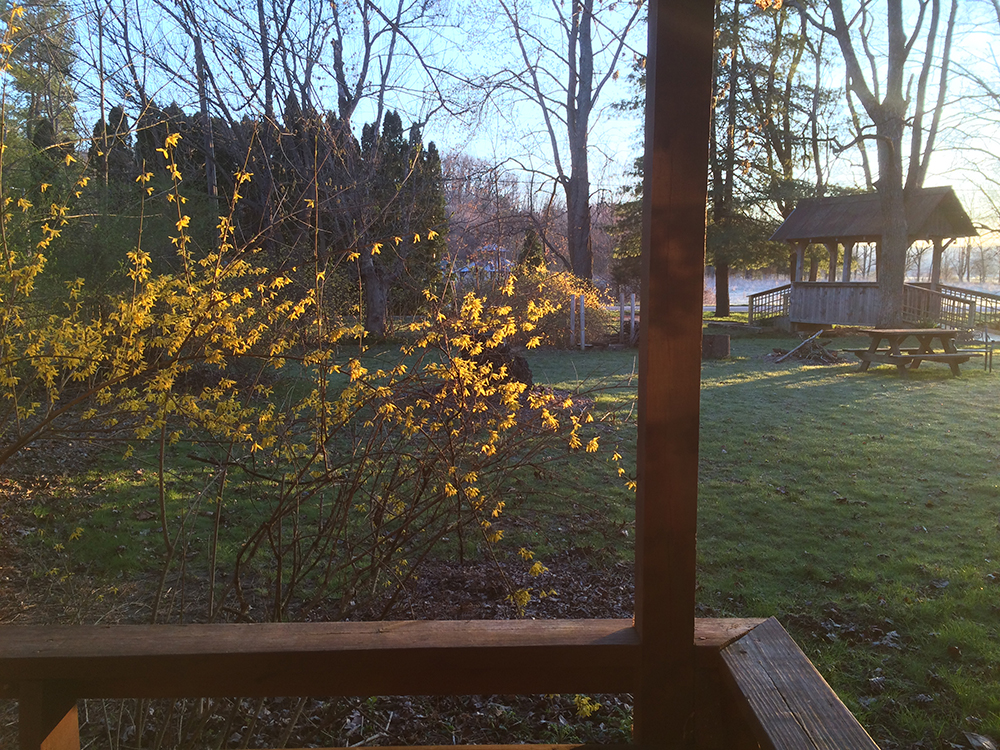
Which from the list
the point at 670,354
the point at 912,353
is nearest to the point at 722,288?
the point at 912,353

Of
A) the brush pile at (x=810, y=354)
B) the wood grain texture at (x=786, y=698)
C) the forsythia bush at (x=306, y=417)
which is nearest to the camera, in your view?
the wood grain texture at (x=786, y=698)

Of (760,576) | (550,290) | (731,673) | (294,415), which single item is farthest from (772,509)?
(550,290)

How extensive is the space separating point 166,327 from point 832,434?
755 centimetres

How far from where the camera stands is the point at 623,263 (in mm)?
30344

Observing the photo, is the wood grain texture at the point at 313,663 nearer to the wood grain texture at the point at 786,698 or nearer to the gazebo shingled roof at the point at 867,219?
the wood grain texture at the point at 786,698

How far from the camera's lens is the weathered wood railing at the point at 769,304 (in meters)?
24.0

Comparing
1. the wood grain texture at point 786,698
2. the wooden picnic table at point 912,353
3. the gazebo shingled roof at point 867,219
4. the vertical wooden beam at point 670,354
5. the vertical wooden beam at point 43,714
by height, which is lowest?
the wooden picnic table at point 912,353

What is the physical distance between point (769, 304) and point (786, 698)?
2545 centimetres

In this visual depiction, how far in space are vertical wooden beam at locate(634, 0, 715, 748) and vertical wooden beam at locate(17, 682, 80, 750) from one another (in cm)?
122

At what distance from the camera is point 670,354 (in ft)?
4.69

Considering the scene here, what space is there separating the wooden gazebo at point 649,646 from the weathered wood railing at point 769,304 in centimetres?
2394

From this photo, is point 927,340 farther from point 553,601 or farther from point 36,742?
point 36,742

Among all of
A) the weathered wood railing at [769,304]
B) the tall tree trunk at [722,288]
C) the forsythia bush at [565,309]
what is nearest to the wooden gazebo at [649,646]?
the forsythia bush at [565,309]

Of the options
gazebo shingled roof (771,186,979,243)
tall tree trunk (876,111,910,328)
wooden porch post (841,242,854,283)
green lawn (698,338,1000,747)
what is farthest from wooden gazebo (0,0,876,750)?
wooden porch post (841,242,854,283)
